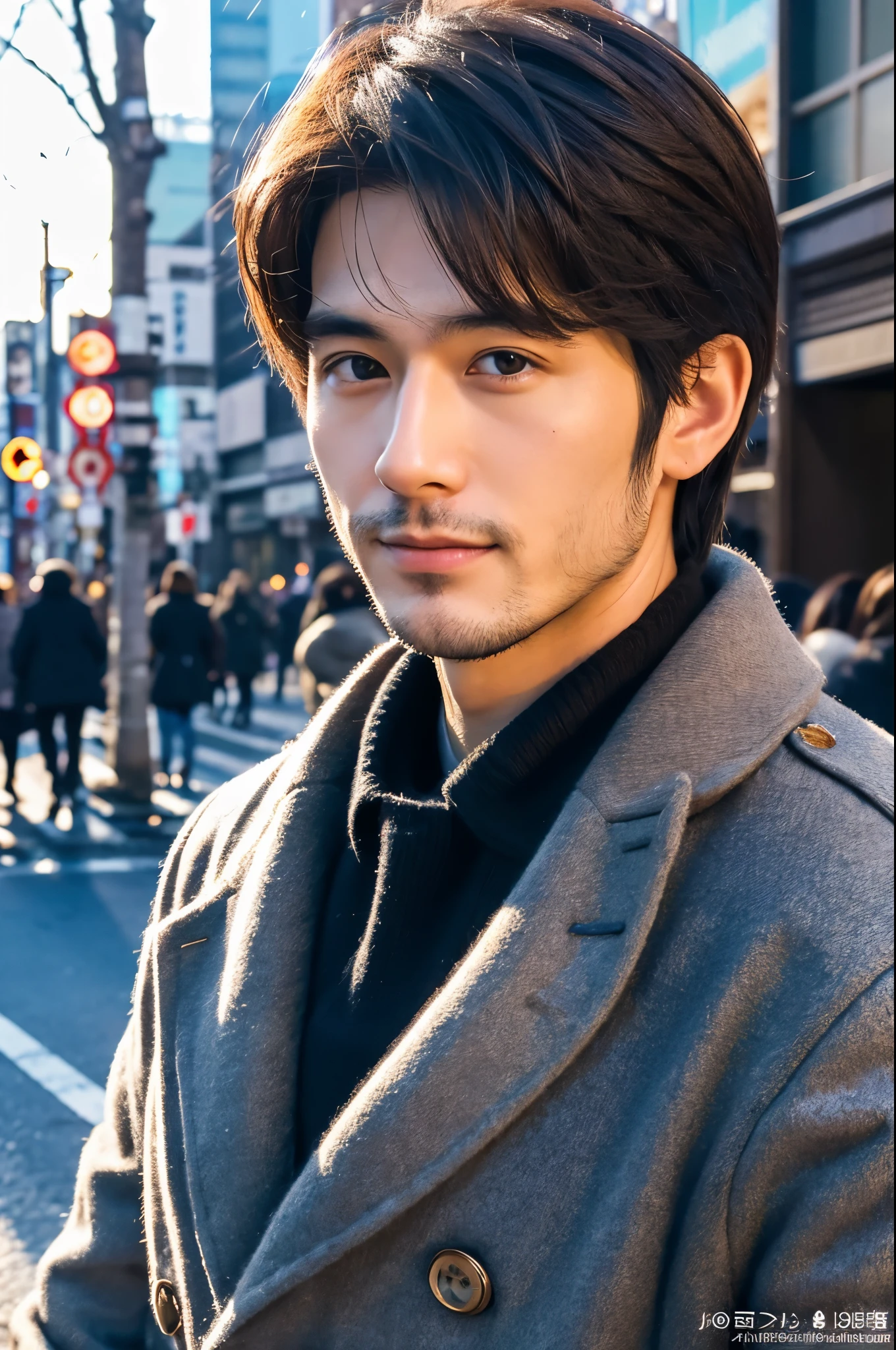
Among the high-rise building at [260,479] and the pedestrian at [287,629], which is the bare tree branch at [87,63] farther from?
the pedestrian at [287,629]

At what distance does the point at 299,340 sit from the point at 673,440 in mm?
530

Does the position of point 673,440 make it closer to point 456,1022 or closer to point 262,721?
point 456,1022

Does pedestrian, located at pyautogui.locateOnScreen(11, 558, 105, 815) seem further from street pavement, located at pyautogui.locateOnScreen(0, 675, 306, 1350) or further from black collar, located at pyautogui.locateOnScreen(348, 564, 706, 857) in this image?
black collar, located at pyautogui.locateOnScreen(348, 564, 706, 857)

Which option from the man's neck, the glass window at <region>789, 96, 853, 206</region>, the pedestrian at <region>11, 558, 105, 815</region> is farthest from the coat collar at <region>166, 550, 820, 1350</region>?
the glass window at <region>789, 96, 853, 206</region>

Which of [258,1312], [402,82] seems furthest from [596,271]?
[258,1312]

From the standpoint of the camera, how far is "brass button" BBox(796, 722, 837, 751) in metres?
1.33

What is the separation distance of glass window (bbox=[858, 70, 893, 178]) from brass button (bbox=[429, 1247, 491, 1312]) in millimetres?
10019

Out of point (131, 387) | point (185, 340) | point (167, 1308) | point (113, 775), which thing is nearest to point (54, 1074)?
point (167, 1308)

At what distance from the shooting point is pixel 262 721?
696 inches

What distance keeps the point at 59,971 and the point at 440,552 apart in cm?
539

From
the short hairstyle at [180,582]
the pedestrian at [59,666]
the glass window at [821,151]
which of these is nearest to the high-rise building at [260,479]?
the short hairstyle at [180,582]

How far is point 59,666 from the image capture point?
10.4 metres

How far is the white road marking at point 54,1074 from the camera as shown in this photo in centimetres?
470

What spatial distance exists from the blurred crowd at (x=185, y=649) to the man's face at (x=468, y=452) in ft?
12.5
